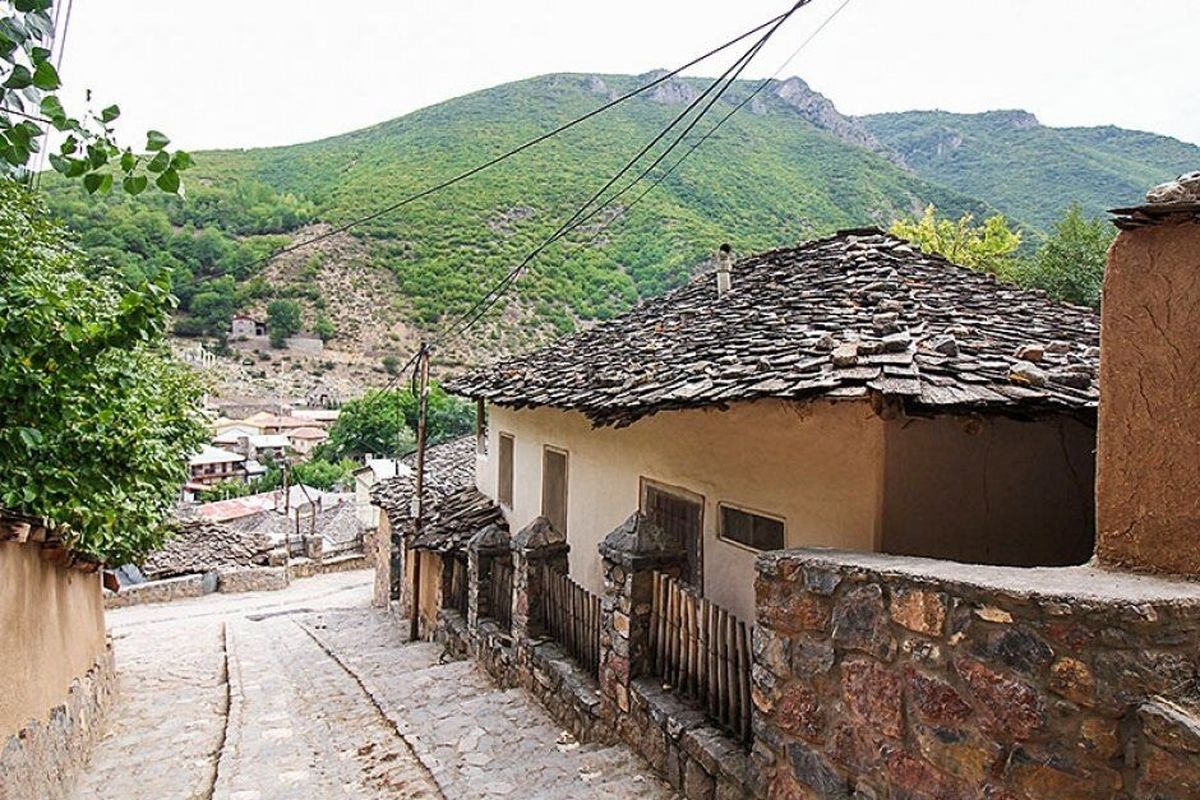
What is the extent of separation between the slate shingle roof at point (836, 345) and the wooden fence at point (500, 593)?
1.89 meters

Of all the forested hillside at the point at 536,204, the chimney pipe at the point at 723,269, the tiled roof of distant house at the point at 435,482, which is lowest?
the tiled roof of distant house at the point at 435,482

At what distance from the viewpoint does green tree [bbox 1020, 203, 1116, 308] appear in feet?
50.8

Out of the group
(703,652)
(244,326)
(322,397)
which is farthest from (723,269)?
(322,397)

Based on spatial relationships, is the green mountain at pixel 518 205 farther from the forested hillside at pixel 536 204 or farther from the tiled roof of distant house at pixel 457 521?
the tiled roof of distant house at pixel 457 521

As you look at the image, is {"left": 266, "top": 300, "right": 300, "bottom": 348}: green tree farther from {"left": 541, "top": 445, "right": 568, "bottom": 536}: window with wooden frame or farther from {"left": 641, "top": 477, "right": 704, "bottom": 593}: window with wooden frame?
{"left": 641, "top": 477, "right": 704, "bottom": 593}: window with wooden frame

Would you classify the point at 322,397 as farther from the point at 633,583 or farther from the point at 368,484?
the point at 633,583

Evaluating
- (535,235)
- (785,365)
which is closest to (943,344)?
(785,365)

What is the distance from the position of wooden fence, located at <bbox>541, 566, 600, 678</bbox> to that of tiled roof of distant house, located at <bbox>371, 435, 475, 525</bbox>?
6.65 metres

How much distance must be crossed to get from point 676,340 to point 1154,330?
186 inches

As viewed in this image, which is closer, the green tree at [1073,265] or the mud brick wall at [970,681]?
the mud brick wall at [970,681]

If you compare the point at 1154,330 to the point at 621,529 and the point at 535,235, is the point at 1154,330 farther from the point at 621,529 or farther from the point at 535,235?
the point at 535,235

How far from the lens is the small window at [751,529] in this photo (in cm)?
605

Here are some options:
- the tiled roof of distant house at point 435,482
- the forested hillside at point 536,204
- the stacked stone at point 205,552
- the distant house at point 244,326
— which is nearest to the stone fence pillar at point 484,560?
the tiled roof of distant house at point 435,482

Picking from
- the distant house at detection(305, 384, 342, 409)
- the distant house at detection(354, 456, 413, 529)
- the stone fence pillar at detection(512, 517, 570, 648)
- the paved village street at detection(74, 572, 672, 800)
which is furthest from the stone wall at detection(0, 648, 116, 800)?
the distant house at detection(305, 384, 342, 409)
